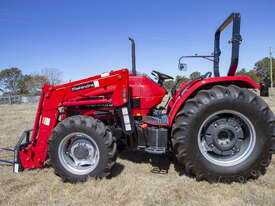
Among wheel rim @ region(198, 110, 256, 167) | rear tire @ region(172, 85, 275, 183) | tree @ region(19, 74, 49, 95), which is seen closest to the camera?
rear tire @ region(172, 85, 275, 183)

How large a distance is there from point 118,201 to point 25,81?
58519mm

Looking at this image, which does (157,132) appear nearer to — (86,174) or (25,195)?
(86,174)

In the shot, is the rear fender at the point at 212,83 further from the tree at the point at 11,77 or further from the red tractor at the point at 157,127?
the tree at the point at 11,77

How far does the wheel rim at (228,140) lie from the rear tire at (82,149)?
1.36 m

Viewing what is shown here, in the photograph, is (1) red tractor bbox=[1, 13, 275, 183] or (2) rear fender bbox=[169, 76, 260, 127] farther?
(2) rear fender bbox=[169, 76, 260, 127]

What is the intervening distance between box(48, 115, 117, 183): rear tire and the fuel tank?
72 cm

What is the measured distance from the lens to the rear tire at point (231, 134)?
102 inches

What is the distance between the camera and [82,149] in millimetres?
2973

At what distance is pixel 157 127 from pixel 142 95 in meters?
0.63

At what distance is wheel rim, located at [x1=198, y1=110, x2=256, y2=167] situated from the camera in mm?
2725

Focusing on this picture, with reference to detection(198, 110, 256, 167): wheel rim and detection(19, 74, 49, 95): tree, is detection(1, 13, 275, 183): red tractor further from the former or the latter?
detection(19, 74, 49, 95): tree

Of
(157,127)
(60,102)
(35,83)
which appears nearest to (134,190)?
(157,127)

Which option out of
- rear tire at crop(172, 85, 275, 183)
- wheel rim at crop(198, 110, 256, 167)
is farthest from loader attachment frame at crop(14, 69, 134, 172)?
wheel rim at crop(198, 110, 256, 167)

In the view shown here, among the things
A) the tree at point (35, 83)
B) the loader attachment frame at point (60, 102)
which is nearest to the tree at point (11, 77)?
the tree at point (35, 83)
